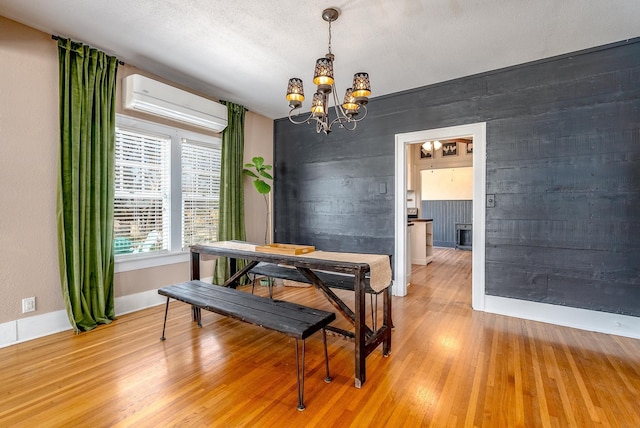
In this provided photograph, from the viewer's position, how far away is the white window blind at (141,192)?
321 cm

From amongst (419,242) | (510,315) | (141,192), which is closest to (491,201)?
(510,315)

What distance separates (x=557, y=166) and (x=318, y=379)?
3037mm

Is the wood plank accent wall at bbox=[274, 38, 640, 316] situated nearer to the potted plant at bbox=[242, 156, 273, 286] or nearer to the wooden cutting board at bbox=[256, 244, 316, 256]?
the potted plant at bbox=[242, 156, 273, 286]

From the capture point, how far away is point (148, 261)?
3459 millimetres

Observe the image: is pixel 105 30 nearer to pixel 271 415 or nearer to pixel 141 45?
pixel 141 45

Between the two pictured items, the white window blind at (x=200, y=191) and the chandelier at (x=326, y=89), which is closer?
the chandelier at (x=326, y=89)

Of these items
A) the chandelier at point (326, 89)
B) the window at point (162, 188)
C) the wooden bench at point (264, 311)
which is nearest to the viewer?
the wooden bench at point (264, 311)

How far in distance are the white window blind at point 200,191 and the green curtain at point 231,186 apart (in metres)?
0.11

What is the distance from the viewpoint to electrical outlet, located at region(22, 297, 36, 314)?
2.59 metres

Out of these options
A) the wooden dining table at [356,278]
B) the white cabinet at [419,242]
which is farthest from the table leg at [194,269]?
the white cabinet at [419,242]

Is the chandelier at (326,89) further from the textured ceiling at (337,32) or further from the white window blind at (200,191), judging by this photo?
the white window blind at (200,191)

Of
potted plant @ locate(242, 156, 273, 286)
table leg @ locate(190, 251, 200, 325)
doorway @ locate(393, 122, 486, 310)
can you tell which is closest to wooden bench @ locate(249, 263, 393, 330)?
table leg @ locate(190, 251, 200, 325)

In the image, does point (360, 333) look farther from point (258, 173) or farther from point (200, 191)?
point (258, 173)

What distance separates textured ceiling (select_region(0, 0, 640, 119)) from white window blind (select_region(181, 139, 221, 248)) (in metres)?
0.96
